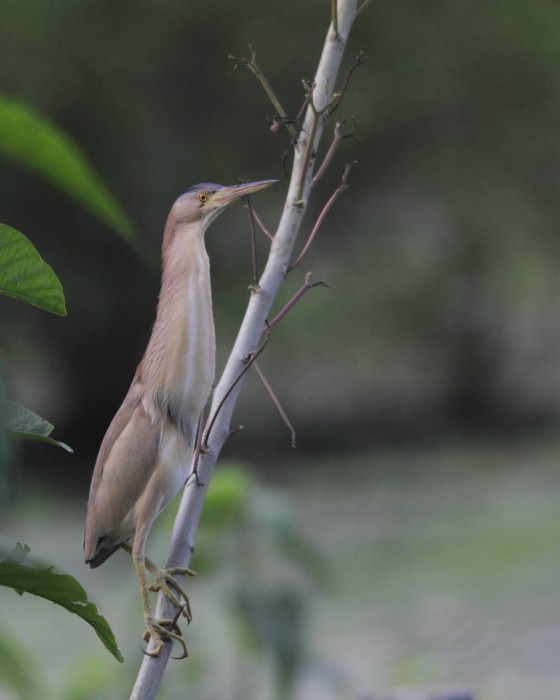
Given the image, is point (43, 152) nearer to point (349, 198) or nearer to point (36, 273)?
point (36, 273)

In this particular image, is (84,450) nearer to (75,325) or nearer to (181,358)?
(75,325)

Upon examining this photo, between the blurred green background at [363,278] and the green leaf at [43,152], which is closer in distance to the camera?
the green leaf at [43,152]

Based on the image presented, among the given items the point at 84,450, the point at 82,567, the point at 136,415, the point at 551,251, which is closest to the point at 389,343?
the point at 551,251

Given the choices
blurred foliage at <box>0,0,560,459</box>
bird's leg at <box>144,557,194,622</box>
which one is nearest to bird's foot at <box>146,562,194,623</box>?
bird's leg at <box>144,557,194,622</box>

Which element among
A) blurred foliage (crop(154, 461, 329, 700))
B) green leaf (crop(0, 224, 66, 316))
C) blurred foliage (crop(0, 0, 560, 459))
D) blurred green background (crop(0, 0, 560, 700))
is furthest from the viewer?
blurred foliage (crop(0, 0, 560, 459))

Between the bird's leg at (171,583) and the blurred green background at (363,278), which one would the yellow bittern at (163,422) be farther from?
the blurred green background at (363,278)

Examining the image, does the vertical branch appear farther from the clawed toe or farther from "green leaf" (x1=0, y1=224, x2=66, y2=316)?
"green leaf" (x1=0, y1=224, x2=66, y2=316)

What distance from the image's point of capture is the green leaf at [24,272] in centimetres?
33

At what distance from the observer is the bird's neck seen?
0.42 m

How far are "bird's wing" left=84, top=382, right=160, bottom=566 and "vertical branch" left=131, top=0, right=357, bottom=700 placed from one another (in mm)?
20

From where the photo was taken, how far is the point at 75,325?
329 cm

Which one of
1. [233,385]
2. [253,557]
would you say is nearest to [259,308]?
[233,385]

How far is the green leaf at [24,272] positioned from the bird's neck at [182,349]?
85 millimetres

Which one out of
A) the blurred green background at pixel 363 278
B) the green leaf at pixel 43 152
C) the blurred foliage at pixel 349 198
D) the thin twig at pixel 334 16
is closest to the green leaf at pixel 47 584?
the green leaf at pixel 43 152
